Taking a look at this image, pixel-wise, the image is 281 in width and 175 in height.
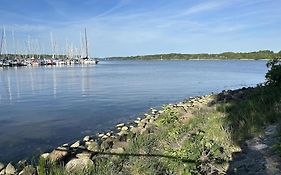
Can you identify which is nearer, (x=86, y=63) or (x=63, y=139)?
(x=63, y=139)

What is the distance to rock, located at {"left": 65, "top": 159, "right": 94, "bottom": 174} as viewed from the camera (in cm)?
850

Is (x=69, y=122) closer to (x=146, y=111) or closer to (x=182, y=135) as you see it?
(x=146, y=111)

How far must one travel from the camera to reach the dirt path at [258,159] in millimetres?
7183

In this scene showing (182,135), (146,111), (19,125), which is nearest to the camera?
(182,135)

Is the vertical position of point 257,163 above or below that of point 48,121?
above

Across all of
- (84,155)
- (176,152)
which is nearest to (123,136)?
(84,155)

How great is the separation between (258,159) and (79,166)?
4416 mm

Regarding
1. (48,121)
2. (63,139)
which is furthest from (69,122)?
(63,139)

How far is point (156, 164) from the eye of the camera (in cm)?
830

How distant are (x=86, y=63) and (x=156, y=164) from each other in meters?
135

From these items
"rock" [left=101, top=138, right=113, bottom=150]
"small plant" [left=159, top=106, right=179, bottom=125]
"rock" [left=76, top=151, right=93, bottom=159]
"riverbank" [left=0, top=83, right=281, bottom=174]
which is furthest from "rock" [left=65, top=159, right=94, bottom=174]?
"small plant" [left=159, top=106, right=179, bottom=125]

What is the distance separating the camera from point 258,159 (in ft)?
25.8

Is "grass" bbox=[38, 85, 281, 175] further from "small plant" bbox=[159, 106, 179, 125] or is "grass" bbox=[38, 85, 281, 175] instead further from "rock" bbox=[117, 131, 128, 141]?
"rock" bbox=[117, 131, 128, 141]

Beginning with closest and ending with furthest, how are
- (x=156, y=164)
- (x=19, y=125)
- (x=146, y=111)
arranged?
(x=156, y=164)
(x=19, y=125)
(x=146, y=111)
